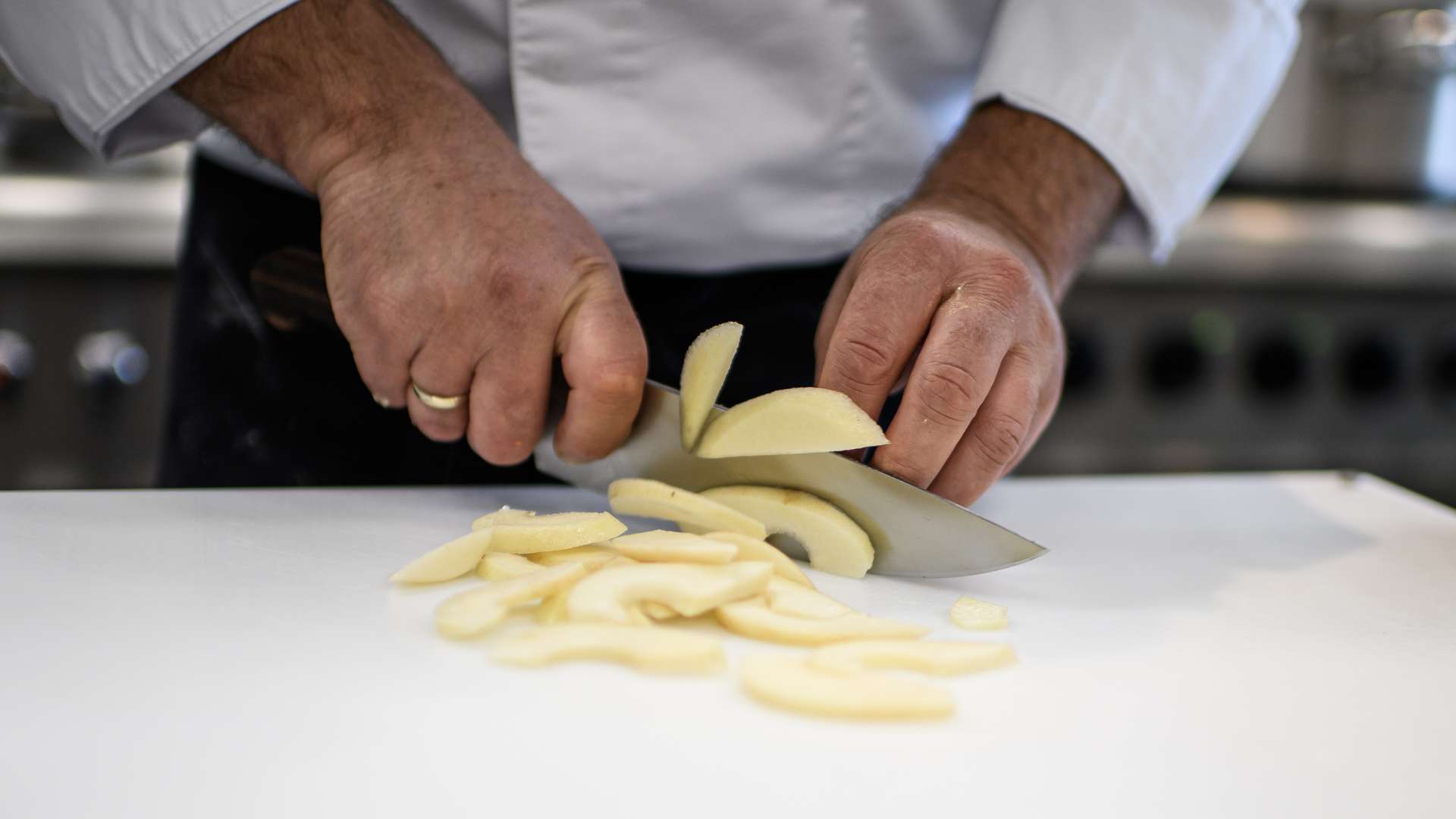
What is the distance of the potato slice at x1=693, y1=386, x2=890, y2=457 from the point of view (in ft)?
2.04

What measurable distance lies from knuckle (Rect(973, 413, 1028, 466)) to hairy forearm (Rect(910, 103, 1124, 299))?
19cm

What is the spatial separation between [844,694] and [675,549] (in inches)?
6.1

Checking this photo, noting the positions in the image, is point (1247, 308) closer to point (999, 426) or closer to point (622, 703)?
point (999, 426)

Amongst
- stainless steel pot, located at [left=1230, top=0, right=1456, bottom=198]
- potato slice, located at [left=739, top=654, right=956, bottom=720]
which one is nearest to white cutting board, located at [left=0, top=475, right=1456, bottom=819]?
potato slice, located at [left=739, top=654, right=956, bottom=720]

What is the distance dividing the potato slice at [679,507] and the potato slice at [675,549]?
0.03m

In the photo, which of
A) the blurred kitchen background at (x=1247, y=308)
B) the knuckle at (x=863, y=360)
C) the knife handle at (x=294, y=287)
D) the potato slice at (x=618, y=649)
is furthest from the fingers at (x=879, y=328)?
the blurred kitchen background at (x=1247, y=308)

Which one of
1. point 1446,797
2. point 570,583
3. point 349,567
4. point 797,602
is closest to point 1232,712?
point 1446,797

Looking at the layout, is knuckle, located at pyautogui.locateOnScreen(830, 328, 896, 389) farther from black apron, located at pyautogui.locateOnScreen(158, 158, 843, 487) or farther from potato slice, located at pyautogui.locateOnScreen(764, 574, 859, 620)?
black apron, located at pyautogui.locateOnScreen(158, 158, 843, 487)

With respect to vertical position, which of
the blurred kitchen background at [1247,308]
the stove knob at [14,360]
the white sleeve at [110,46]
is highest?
the white sleeve at [110,46]

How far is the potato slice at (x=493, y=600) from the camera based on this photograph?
1.76 feet

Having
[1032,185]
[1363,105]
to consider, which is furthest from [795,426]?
[1363,105]

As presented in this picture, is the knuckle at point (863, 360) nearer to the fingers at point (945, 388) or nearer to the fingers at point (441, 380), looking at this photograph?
the fingers at point (945, 388)

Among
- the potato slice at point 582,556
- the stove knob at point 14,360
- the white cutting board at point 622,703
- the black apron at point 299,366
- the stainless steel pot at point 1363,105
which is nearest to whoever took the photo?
the white cutting board at point 622,703

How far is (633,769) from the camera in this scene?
0.44 m
